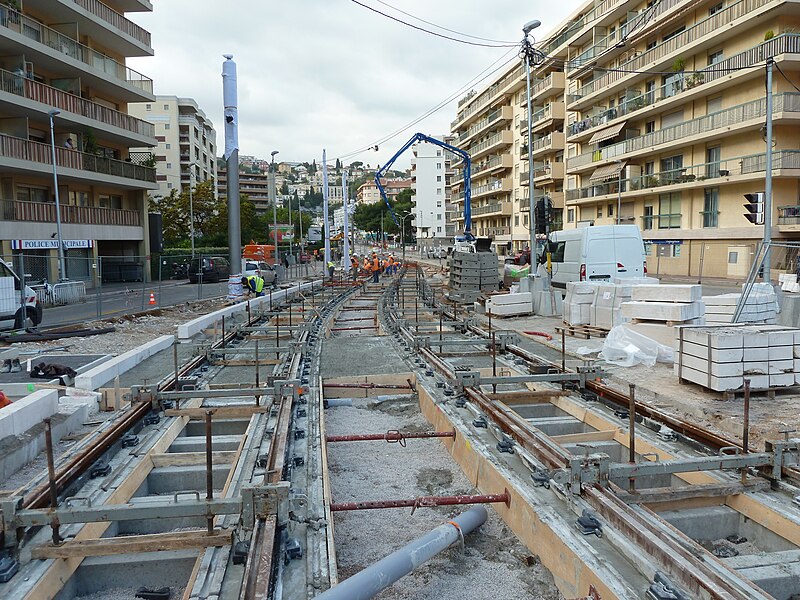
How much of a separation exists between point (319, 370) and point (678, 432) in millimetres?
5435

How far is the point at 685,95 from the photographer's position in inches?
1346

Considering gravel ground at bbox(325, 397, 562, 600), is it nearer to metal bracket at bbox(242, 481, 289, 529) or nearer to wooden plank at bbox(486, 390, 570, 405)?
metal bracket at bbox(242, 481, 289, 529)

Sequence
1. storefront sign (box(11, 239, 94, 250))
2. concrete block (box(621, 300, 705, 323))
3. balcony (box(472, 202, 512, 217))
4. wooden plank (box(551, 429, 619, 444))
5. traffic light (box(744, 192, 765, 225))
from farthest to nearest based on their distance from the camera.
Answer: balcony (box(472, 202, 512, 217))
storefront sign (box(11, 239, 94, 250))
traffic light (box(744, 192, 765, 225))
concrete block (box(621, 300, 705, 323))
wooden plank (box(551, 429, 619, 444))

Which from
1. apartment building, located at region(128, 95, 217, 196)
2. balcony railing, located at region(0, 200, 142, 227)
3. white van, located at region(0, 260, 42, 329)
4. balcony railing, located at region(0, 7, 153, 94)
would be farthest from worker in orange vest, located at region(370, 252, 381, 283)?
apartment building, located at region(128, 95, 217, 196)

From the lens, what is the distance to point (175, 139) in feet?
287

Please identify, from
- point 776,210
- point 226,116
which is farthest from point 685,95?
point 226,116

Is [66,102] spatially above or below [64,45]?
below

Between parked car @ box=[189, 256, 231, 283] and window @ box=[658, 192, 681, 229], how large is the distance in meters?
26.7

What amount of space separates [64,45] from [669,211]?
109 feet

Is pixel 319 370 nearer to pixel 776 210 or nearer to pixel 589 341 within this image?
pixel 589 341

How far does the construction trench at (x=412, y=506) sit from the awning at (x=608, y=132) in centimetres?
3678

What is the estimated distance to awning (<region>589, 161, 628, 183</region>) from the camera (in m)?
40.8

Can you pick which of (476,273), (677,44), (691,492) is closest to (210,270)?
(476,273)

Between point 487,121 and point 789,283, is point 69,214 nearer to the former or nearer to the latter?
point 789,283
